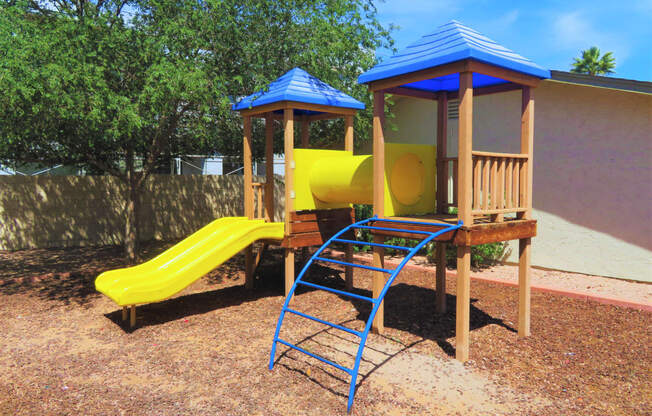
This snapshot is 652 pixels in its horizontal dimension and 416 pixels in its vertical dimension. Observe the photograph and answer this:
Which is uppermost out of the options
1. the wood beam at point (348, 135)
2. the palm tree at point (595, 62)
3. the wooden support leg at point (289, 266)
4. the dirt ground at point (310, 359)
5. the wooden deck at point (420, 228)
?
the palm tree at point (595, 62)

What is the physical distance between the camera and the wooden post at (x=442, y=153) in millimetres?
6734

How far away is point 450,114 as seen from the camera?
35.2ft

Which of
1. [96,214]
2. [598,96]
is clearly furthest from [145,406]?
[96,214]

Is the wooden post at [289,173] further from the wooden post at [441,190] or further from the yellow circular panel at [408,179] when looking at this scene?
the wooden post at [441,190]

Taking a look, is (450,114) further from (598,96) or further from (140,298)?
(140,298)

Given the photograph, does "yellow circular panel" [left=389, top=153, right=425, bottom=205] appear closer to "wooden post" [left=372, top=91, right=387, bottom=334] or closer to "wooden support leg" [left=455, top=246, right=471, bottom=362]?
"wooden post" [left=372, top=91, right=387, bottom=334]

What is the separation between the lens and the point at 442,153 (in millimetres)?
6766

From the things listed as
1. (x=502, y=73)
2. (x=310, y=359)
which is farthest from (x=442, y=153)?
(x=310, y=359)

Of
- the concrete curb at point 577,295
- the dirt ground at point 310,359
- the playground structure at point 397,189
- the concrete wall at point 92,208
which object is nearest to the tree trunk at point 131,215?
the dirt ground at point 310,359

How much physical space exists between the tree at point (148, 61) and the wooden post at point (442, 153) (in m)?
2.54

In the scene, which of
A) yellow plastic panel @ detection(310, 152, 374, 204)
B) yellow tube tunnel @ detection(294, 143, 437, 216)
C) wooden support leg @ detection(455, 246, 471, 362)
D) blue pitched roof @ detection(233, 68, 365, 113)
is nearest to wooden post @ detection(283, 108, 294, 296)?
yellow tube tunnel @ detection(294, 143, 437, 216)

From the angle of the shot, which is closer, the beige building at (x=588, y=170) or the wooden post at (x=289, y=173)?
the wooden post at (x=289, y=173)

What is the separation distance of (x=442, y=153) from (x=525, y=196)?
139 centimetres

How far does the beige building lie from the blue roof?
272 cm
